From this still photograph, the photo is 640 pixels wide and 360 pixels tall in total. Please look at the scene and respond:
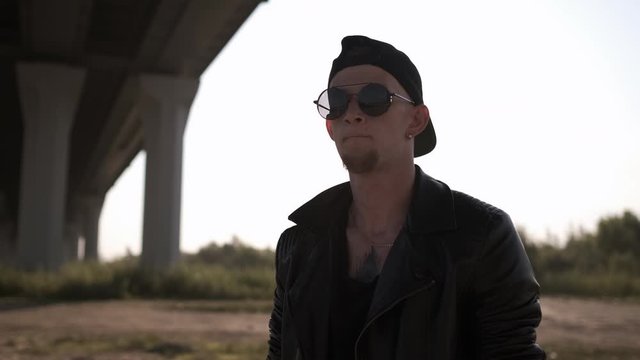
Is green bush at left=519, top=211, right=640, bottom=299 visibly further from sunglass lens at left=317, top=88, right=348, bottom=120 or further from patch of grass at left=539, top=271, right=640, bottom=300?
sunglass lens at left=317, top=88, right=348, bottom=120

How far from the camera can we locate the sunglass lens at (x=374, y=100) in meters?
1.87

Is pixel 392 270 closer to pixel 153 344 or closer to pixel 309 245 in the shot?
pixel 309 245

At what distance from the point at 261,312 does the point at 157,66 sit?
431 inches

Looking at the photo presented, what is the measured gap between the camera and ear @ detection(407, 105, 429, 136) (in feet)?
6.51

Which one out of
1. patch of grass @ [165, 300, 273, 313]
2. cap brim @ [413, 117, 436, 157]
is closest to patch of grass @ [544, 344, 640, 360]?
cap brim @ [413, 117, 436, 157]

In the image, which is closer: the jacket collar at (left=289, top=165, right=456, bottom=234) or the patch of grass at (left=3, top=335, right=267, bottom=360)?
the jacket collar at (left=289, top=165, right=456, bottom=234)

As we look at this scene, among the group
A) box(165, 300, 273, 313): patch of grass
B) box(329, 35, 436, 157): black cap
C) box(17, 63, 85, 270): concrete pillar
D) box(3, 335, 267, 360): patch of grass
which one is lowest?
box(165, 300, 273, 313): patch of grass

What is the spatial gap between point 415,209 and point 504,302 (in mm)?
354

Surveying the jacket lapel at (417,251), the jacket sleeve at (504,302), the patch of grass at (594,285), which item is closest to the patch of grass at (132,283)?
the patch of grass at (594,285)

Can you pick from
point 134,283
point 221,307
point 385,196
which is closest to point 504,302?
point 385,196

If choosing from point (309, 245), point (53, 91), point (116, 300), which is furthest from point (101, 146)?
point (309, 245)

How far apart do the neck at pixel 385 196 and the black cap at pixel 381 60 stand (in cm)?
24

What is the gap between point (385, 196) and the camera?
1.97m

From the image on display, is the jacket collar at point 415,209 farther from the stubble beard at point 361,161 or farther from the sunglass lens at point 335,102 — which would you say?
the sunglass lens at point 335,102
